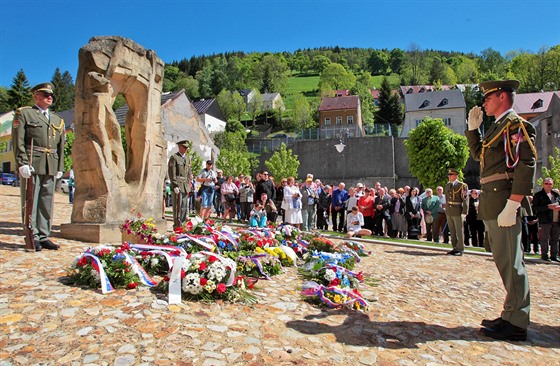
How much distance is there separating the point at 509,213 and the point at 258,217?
356 inches

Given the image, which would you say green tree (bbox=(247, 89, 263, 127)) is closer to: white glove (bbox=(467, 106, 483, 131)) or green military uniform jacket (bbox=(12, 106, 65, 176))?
green military uniform jacket (bbox=(12, 106, 65, 176))

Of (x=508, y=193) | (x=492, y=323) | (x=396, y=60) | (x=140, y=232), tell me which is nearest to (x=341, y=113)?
(x=140, y=232)

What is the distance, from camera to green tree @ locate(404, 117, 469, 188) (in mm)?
43469

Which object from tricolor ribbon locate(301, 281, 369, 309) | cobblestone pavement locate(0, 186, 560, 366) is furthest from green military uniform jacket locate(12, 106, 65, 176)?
tricolor ribbon locate(301, 281, 369, 309)

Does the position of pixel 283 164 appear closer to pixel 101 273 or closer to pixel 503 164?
pixel 101 273

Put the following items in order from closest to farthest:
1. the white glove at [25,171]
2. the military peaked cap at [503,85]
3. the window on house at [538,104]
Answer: the military peaked cap at [503,85] < the white glove at [25,171] < the window on house at [538,104]

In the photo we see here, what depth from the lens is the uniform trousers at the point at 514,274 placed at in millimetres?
4000

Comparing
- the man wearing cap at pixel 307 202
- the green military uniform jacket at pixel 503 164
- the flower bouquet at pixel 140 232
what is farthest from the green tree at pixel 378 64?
the green military uniform jacket at pixel 503 164

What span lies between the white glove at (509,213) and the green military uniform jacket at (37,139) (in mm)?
6323

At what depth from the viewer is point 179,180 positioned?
33.2 feet

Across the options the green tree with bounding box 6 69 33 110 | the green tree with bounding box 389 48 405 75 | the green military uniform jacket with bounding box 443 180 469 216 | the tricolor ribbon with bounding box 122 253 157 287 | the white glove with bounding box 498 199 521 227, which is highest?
the green tree with bounding box 389 48 405 75

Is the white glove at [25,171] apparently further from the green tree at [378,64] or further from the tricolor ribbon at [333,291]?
the green tree at [378,64]

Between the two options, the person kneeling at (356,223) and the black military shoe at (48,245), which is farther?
the person kneeling at (356,223)

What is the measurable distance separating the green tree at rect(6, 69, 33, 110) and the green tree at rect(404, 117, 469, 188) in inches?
2167
